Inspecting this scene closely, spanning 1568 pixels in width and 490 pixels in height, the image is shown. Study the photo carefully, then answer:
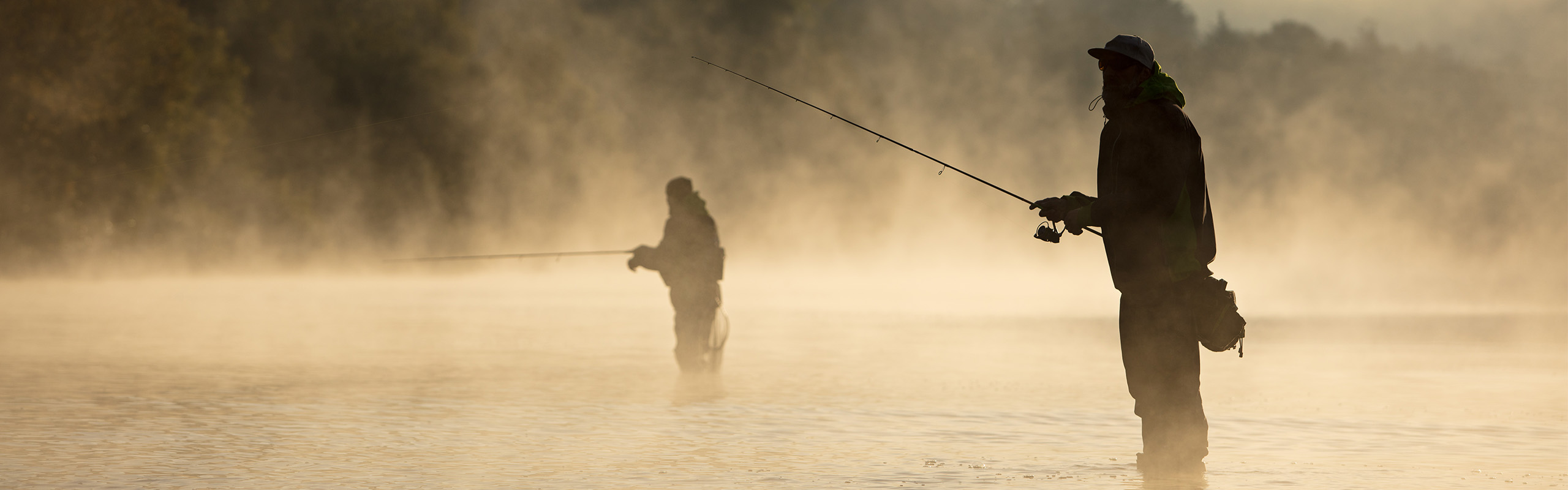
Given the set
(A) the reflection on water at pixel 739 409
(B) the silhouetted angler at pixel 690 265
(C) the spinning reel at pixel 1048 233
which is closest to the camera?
(C) the spinning reel at pixel 1048 233

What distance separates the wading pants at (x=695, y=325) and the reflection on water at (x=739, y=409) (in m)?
0.25

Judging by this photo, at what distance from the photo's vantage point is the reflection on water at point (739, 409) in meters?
7.12

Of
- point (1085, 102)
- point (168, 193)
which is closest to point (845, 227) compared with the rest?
point (1085, 102)

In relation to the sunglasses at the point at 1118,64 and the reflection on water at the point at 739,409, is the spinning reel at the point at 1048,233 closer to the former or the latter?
the sunglasses at the point at 1118,64

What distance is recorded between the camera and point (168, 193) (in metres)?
45.7

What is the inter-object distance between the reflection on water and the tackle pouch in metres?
0.66

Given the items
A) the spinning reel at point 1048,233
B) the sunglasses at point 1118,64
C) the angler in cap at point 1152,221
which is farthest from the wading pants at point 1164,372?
the sunglasses at point 1118,64

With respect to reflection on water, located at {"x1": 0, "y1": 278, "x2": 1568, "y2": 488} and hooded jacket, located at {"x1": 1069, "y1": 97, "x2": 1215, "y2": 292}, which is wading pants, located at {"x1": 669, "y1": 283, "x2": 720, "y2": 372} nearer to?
reflection on water, located at {"x1": 0, "y1": 278, "x2": 1568, "y2": 488}

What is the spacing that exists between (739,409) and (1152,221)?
4177 mm

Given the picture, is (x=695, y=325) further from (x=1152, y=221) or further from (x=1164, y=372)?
(x=1152, y=221)

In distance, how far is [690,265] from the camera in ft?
42.1

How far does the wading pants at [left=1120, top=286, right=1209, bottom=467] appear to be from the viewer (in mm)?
6340

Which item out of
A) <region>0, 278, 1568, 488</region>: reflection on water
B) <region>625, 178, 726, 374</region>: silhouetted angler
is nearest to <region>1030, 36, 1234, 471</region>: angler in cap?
<region>0, 278, 1568, 488</region>: reflection on water

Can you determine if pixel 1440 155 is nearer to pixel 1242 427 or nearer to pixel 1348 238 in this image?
pixel 1348 238
